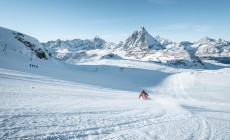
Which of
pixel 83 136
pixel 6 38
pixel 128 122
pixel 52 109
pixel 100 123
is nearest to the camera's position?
pixel 83 136

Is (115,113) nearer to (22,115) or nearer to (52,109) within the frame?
(52,109)

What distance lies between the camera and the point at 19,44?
65125 mm

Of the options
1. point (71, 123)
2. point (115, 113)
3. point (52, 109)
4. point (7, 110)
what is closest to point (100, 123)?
point (71, 123)

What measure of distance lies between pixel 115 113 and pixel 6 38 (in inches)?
2611

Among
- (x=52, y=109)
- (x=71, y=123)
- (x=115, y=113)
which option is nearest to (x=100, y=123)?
(x=71, y=123)

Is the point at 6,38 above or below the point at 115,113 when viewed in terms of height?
above

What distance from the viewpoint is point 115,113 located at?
12094 millimetres

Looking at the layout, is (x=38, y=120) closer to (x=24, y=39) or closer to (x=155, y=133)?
(x=155, y=133)

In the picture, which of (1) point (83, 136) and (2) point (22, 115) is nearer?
(1) point (83, 136)

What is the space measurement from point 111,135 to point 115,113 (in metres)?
3.86

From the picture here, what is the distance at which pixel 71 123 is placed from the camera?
9.20 metres

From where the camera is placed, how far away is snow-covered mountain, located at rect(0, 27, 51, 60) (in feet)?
196

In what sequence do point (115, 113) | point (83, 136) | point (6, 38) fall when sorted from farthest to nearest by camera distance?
point (6, 38) < point (115, 113) < point (83, 136)

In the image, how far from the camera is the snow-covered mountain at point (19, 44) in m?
59.7
